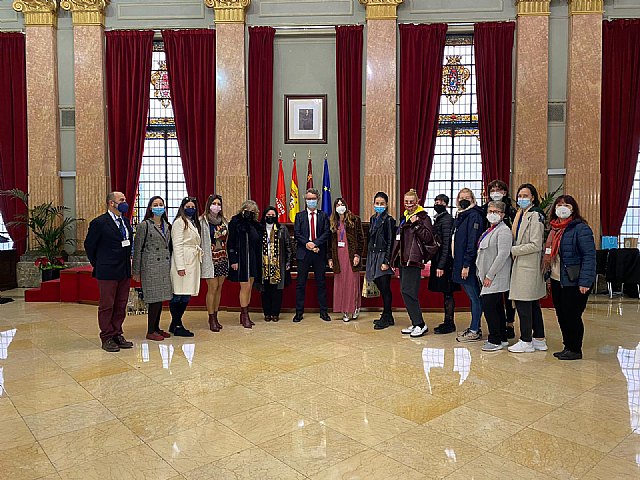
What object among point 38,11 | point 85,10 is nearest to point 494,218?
point 85,10

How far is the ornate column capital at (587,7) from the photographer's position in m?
9.41

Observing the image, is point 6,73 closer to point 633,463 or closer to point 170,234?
point 170,234

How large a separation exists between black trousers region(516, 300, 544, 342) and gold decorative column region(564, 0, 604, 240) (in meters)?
5.07

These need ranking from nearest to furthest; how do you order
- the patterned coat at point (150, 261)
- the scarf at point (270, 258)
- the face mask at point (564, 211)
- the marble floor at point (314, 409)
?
the marble floor at point (314, 409) < the face mask at point (564, 211) < the patterned coat at point (150, 261) < the scarf at point (270, 258)

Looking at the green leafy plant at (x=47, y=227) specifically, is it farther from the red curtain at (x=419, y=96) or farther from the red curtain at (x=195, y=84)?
the red curtain at (x=419, y=96)

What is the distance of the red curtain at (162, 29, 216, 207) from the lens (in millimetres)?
10031

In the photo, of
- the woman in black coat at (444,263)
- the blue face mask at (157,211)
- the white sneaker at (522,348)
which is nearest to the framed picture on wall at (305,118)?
the woman in black coat at (444,263)

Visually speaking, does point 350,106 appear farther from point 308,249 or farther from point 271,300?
point 271,300

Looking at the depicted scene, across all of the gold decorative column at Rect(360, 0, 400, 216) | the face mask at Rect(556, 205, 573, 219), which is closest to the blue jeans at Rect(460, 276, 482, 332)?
the face mask at Rect(556, 205, 573, 219)

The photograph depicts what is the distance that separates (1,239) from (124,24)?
4652mm

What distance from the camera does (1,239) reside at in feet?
28.5

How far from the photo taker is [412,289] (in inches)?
234

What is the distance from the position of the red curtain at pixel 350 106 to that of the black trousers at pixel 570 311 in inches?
210

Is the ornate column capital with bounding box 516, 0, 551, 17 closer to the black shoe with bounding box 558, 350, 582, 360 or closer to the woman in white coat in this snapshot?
the black shoe with bounding box 558, 350, 582, 360
